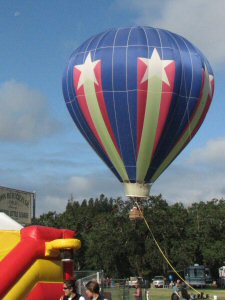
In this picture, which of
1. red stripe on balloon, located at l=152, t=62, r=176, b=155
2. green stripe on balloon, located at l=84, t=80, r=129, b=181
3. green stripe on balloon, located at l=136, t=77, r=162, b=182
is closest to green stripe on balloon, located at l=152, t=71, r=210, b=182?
green stripe on balloon, located at l=136, t=77, r=162, b=182

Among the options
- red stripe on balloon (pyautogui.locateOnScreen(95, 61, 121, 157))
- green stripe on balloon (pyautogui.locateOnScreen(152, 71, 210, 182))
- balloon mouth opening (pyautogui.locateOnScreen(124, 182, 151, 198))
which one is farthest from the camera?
green stripe on balloon (pyautogui.locateOnScreen(152, 71, 210, 182))

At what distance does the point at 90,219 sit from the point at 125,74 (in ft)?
208

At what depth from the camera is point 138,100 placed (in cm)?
2808

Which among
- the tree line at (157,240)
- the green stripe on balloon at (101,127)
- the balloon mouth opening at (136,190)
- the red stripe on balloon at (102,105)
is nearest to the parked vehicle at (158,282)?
the tree line at (157,240)

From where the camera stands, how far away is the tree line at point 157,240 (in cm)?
6391

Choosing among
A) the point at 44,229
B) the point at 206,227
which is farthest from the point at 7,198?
the point at 206,227

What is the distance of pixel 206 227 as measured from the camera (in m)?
71.3

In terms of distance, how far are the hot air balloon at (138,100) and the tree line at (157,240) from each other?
1260 inches

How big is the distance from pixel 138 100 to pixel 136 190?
165 inches

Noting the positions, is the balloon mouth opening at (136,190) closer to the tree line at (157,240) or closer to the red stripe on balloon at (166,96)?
the red stripe on balloon at (166,96)

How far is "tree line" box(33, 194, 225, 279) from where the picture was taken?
63.9 m

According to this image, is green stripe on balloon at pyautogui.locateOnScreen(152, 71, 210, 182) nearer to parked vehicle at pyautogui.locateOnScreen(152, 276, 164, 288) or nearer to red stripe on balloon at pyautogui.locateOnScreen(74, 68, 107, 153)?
red stripe on balloon at pyautogui.locateOnScreen(74, 68, 107, 153)

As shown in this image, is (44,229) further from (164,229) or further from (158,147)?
(164,229)

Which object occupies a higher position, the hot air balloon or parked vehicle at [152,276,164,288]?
the hot air balloon
